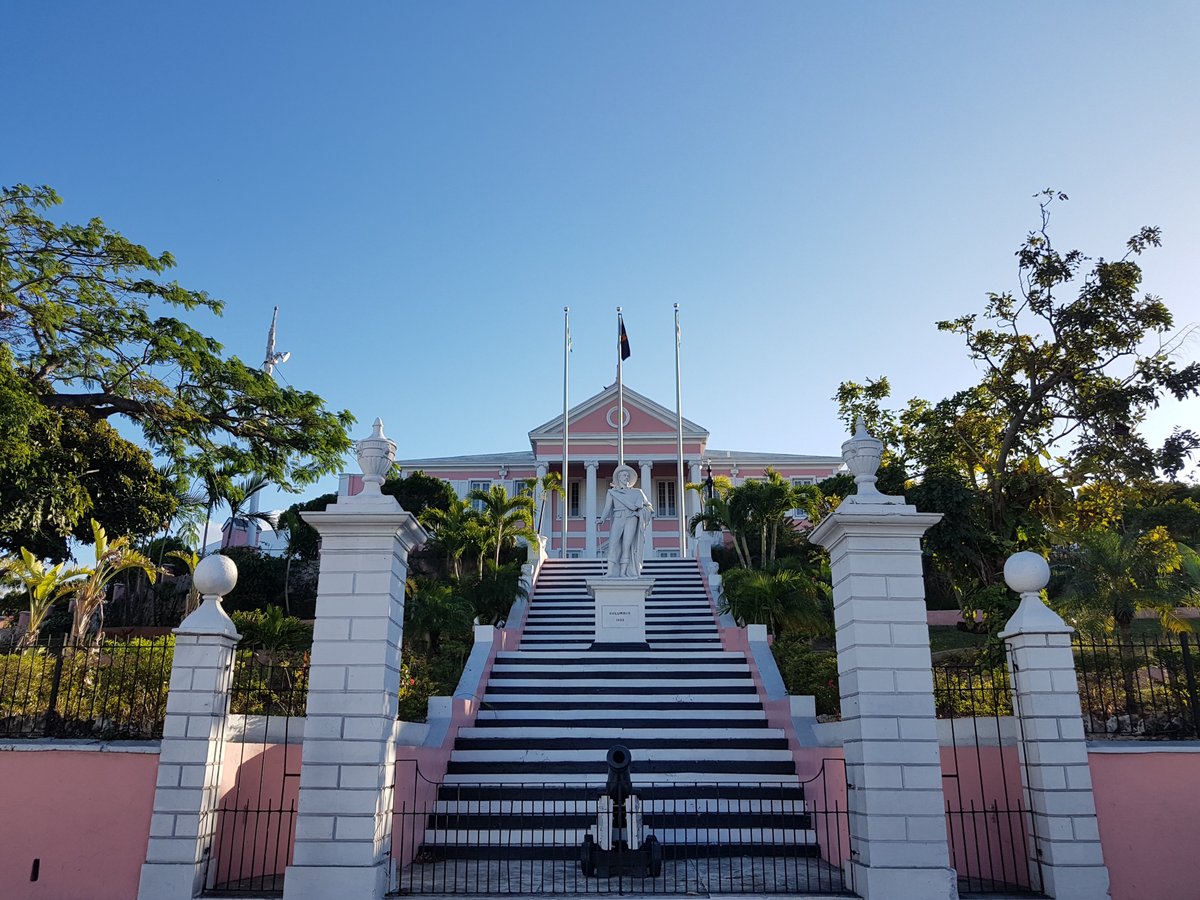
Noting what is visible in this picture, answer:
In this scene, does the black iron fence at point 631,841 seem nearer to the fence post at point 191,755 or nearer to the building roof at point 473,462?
the fence post at point 191,755

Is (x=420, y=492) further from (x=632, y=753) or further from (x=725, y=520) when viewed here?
(x=632, y=753)

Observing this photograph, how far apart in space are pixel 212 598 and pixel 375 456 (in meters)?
1.73

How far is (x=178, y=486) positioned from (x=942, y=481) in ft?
48.1

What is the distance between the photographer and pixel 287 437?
16.4m

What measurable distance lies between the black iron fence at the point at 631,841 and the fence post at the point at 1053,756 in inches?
59.3

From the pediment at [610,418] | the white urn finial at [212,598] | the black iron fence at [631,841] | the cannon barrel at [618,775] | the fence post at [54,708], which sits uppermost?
the pediment at [610,418]

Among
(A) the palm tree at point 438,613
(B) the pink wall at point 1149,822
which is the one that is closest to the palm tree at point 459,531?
(A) the palm tree at point 438,613

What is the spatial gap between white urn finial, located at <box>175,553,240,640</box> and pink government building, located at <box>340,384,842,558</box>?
28189 mm

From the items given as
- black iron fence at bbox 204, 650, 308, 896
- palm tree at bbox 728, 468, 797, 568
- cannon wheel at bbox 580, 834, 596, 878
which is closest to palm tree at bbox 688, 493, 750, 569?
palm tree at bbox 728, 468, 797, 568

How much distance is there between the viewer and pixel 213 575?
7.03 meters

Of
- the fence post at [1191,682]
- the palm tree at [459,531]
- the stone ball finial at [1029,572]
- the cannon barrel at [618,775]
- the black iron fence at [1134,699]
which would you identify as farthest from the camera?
the palm tree at [459,531]

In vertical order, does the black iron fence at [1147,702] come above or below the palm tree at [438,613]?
below

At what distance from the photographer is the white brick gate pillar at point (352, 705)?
6.36m

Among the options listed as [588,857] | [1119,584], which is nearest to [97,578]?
[588,857]
